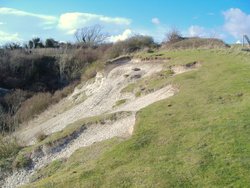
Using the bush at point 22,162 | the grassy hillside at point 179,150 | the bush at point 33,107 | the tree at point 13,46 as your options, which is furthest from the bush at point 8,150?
the tree at point 13,46

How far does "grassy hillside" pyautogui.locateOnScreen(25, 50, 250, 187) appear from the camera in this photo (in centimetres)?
1184

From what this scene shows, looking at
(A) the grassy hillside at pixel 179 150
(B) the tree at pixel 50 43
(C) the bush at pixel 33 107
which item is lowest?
(C) the bush at pixel 33 107

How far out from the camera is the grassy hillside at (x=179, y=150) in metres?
11.8

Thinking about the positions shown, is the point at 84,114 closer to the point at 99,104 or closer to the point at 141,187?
the point at 99,104

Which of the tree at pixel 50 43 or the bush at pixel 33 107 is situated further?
the tree at pixel 50 43

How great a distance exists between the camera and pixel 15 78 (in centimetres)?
6512

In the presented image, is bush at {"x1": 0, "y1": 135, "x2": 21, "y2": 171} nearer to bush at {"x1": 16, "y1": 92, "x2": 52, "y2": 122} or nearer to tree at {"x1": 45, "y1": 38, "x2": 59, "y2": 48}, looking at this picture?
bush at {"x1": 16, "y1": 92, "x2": 52, "y2": 122}

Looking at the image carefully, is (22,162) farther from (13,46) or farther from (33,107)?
(13,46)

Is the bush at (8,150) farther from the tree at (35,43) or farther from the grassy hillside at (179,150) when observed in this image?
the tree at (35,43)

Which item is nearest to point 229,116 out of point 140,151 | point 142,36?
point 140,151

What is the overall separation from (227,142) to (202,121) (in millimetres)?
2335

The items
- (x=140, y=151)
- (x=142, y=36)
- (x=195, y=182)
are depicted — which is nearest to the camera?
(x=195, y=182)

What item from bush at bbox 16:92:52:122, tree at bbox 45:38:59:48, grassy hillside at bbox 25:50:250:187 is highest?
tree at bbox 45:38:59:48

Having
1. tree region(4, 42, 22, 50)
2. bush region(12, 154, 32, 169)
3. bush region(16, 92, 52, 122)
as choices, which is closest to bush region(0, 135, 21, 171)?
bush region(12, 154, 32, 169)
